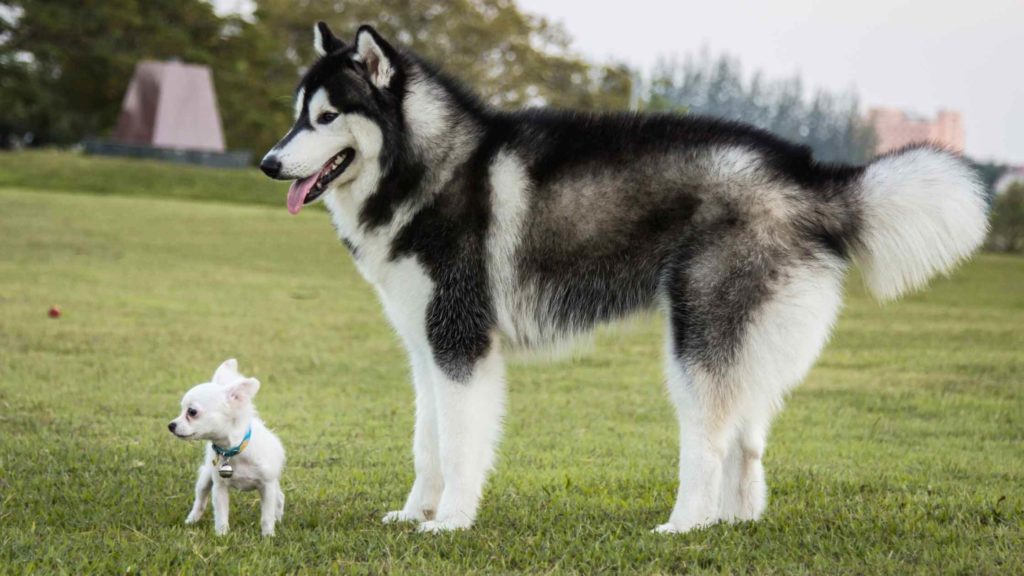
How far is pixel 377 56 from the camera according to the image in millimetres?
5137

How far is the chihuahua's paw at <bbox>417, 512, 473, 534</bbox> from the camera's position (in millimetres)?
5062

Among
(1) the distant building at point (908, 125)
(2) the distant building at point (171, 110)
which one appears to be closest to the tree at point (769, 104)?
(1) the distant building at point (908, 125)

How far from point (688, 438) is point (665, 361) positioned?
0.35 m

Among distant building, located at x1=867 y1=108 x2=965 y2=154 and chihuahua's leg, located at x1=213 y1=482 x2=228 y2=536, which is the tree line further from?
chihuahua's leg, located at x1=213 y1=482 x2=228 y2=536

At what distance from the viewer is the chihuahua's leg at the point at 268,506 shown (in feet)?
16.7

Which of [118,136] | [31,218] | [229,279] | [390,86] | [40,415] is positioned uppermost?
[390,86]

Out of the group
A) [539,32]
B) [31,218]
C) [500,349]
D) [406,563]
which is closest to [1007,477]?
[500,349]

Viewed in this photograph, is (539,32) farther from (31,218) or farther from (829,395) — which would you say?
(829,395)

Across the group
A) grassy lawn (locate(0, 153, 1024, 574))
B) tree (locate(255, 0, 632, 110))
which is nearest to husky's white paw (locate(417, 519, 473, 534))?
A: grassy lawn (locate(0, 153, 1024, 574))

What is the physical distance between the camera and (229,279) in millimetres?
17000

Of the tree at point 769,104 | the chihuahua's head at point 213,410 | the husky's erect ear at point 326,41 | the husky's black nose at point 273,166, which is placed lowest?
the tree at point 769,104

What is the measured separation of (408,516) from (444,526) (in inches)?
15.3

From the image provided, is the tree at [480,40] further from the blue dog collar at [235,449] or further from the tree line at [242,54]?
the blue dog collar at [235,449]

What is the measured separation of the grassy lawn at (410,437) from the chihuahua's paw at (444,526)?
0.10 meters
